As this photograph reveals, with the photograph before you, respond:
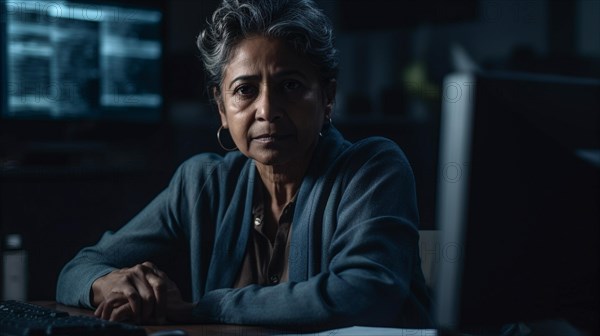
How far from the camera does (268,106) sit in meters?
1.31

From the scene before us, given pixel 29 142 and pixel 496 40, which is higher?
pixel 496 40

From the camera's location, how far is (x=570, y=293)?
762mm

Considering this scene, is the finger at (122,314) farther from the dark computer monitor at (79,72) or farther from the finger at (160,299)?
the dark computer monitor at (79,72)

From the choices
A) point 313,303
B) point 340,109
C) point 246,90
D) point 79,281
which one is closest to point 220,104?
point 246,90

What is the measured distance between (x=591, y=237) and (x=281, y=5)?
2.65 ft

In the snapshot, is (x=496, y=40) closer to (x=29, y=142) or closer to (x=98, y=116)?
(x=98, y=116)

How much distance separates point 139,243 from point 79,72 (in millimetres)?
1312

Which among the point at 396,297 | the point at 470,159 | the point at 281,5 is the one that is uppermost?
the point at 281,5

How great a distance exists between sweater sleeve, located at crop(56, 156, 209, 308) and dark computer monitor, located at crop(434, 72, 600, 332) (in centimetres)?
79

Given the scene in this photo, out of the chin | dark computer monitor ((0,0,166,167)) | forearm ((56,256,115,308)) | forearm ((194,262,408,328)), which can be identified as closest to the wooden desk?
forearm ((194,262,408,328))

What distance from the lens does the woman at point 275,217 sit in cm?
109

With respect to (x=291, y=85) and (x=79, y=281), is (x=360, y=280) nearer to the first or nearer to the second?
(x=291, y=85)

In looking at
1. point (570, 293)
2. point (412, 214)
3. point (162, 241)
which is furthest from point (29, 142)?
point (570, 293)

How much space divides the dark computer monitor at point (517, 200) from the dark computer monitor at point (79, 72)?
2104 mm
